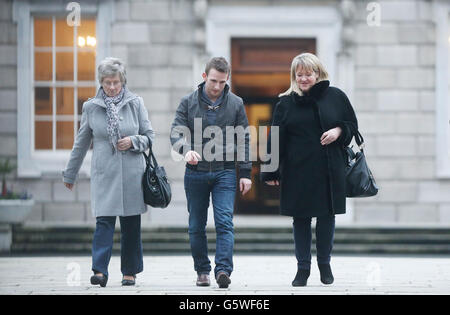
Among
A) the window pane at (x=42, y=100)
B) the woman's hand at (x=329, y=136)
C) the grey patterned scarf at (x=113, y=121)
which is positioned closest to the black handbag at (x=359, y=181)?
the woman's hand at (x=329, y=136)

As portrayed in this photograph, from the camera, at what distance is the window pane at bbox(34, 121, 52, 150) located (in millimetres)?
11750

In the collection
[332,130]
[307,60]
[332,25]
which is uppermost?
[332,25]

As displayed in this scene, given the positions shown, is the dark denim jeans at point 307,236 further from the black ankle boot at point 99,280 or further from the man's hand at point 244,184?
the black ankle boot at point 99,280

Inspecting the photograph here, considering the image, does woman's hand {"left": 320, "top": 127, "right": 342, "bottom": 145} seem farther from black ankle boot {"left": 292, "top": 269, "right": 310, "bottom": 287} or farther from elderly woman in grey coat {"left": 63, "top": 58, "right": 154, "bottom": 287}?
elderly woman in grey coat {"left": 63, "top": 58, "right": 154, "bottom": 287}

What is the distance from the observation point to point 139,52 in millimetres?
11633

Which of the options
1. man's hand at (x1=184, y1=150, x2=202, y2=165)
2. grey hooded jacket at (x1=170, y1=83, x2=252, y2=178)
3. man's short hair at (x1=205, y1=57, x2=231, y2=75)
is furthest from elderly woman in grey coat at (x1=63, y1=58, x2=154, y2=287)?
man's short hair at (x1=205, y1=57, x2=231, y2=75)

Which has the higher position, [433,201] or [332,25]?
[332,25]

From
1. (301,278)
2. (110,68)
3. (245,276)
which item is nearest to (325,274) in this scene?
(301,278)

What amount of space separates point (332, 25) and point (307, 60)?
549cm

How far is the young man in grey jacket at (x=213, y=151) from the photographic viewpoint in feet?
21.1

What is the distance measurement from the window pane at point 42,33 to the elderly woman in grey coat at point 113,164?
215 inches

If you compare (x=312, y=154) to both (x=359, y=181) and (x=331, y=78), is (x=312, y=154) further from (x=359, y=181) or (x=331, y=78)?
(x=331, y=78)
